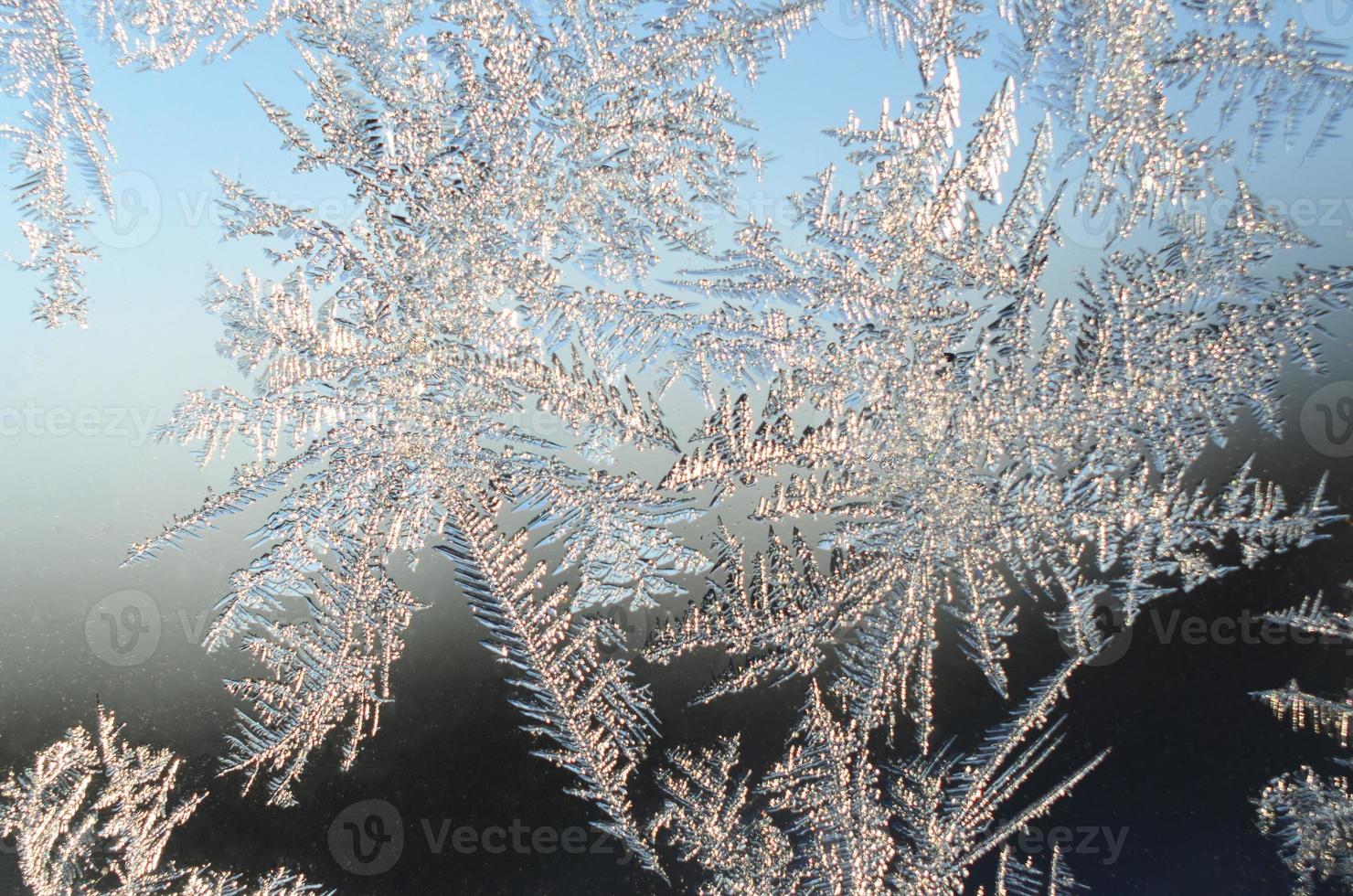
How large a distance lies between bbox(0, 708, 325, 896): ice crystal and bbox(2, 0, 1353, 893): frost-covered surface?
0.17ft

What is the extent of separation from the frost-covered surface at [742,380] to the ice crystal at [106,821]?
2.0 inches

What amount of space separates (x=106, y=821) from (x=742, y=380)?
46cm

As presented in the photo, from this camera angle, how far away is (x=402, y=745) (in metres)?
0.46

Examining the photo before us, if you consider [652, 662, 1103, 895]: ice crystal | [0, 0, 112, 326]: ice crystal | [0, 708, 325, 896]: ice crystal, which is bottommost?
[0, 708, 325, 896]: ice crystal

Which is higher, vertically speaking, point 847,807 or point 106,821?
point 847,807

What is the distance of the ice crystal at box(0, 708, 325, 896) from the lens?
0.45m

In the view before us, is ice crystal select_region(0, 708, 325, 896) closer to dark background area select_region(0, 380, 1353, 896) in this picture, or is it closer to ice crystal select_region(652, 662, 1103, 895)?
dark background area select_region(0, 380, 1353, 896)

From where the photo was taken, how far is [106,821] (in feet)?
1.50

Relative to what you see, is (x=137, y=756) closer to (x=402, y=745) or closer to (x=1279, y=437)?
(x=402, y=745)

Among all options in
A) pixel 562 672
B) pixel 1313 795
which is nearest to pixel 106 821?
pixel 562 672

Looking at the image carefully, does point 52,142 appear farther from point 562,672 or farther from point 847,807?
point 847,807

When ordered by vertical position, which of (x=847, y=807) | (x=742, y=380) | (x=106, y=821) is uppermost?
(x=742, y=380)

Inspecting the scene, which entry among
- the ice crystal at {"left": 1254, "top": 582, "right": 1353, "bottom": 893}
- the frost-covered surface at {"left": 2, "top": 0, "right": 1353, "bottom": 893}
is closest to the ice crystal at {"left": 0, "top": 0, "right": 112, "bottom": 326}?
the frost-covered surface at {"left": 2, "top": 0, "right": 1353, "bottom": 893}

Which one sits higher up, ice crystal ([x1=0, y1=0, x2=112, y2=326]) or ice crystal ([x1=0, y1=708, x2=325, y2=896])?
ice crystal ([x1=0, y1=0, x2=112, y2=326])
